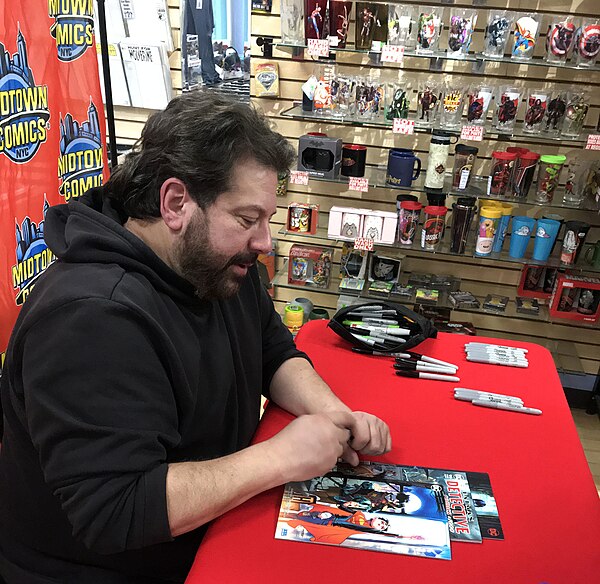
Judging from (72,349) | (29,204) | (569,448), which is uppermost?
(72,349)

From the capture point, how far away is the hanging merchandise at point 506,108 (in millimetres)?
2908

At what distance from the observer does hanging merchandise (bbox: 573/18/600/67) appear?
2.77 m

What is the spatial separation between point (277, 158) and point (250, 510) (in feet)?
2.29

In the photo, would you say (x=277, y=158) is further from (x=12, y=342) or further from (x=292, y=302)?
(x=292, y=302)

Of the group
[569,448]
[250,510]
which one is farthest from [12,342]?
[569,448]

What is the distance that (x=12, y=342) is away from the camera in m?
1.15

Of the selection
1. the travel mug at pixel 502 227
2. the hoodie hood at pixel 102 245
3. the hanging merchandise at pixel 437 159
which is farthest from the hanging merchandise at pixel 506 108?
the hoodie hood at pixel 102 245

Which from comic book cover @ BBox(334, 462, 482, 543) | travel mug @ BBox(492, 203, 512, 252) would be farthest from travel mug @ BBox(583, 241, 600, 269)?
comic book cover @ BBox(334, 462, 482, 543)

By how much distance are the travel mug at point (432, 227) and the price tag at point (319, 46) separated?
93 centimetres

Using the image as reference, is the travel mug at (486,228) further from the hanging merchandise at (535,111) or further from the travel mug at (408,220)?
the hanging merchandise at (535,111)

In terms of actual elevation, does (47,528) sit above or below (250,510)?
below

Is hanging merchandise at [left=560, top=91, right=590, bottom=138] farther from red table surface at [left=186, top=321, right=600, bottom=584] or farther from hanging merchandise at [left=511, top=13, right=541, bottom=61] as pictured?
red table surface at [left=186, top=321, right=600, bottom=584]

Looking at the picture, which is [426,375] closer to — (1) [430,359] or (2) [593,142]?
(1) [430,359]

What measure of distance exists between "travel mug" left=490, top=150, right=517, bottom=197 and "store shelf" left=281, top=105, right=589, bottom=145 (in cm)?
10
